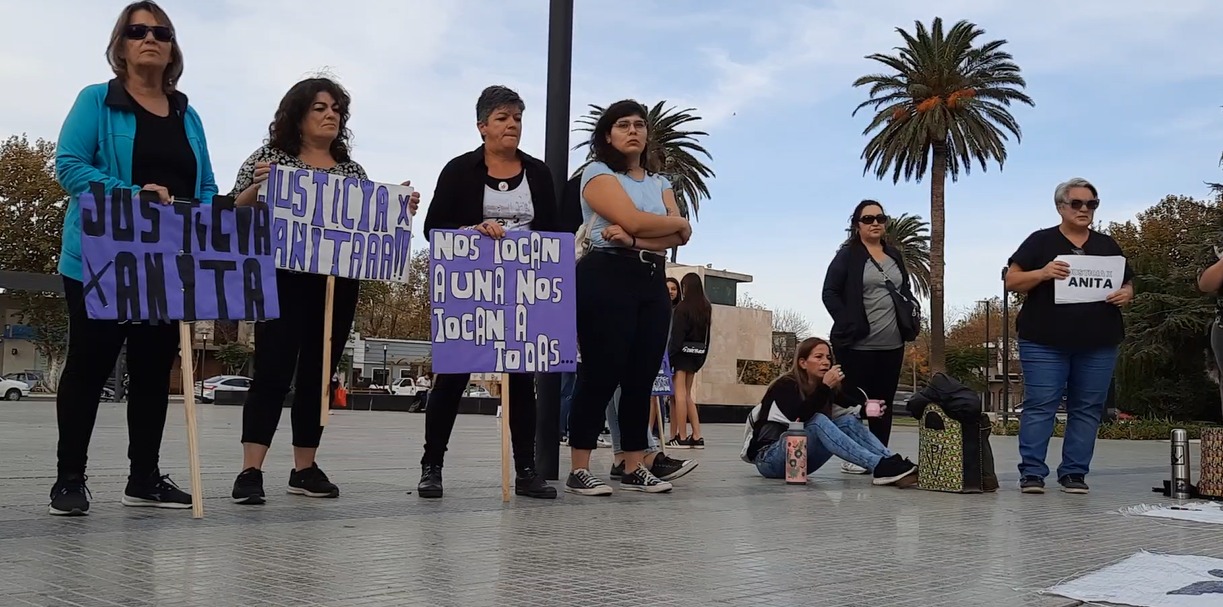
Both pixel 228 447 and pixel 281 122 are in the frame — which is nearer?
pixel 281 122

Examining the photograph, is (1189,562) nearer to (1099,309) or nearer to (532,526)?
(532,526)

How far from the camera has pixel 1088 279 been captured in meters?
7.29

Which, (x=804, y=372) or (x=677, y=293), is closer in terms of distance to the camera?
(x=804, y=372)

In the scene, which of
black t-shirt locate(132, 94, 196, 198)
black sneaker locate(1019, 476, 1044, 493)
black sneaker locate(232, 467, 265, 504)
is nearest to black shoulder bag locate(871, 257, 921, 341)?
black sneaker locate(1019, 476, 1044, 493)

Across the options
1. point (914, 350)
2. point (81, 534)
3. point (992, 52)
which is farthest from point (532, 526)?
point (914, 350)

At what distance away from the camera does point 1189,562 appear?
4.22 m

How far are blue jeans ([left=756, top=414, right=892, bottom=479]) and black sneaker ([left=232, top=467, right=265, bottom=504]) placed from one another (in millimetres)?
3504

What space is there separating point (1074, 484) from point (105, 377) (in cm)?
559

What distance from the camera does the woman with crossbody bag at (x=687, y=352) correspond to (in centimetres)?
1249

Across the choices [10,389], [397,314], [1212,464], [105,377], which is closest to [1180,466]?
[1212,464]

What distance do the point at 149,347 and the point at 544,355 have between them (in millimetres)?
1901

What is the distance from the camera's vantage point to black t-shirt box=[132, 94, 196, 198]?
497 cm

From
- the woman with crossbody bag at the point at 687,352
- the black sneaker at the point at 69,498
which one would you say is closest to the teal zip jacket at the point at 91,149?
the black sneaker at the point at 69,498

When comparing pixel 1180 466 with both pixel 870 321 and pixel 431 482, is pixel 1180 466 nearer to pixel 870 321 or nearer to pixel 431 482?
pixel 870 321
